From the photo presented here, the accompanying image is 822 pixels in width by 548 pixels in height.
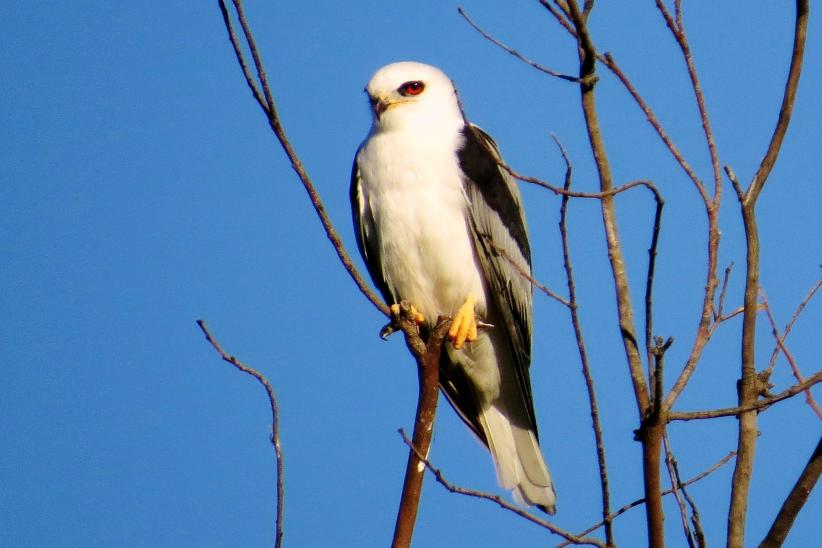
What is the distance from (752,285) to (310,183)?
43.8 inches

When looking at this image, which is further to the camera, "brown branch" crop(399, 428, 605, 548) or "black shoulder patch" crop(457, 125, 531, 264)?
"black shoulder patch" crop(457, 125, 531, 264)

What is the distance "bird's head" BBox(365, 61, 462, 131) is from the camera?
501 centimetres

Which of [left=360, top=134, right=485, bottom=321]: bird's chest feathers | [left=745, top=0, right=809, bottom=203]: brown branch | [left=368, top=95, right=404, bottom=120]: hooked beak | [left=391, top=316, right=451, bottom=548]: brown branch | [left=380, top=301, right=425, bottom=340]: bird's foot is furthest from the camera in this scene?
[left=368, top=95, right=404, bottom=120]: hooked beak

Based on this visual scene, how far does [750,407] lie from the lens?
2.36 meters


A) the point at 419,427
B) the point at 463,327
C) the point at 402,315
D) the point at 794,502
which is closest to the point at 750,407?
the point at 794,502

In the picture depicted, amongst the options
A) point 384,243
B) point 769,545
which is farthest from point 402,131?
point 769,545

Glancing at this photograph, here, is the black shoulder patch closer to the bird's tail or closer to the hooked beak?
the hooked beak

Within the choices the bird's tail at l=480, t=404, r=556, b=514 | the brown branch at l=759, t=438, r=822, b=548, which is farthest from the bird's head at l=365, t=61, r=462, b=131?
the brown branch at l=759, t=438, r=822, b=548

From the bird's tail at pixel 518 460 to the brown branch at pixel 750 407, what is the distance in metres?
2.44

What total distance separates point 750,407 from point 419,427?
1110mm

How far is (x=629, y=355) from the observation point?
2.39 m

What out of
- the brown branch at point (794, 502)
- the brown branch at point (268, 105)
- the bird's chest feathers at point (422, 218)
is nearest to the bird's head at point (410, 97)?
the bird's chest feathers at point (422, 218)

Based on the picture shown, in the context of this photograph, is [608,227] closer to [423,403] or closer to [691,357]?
[691,357]

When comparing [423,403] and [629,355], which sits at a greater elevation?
[423,403]
